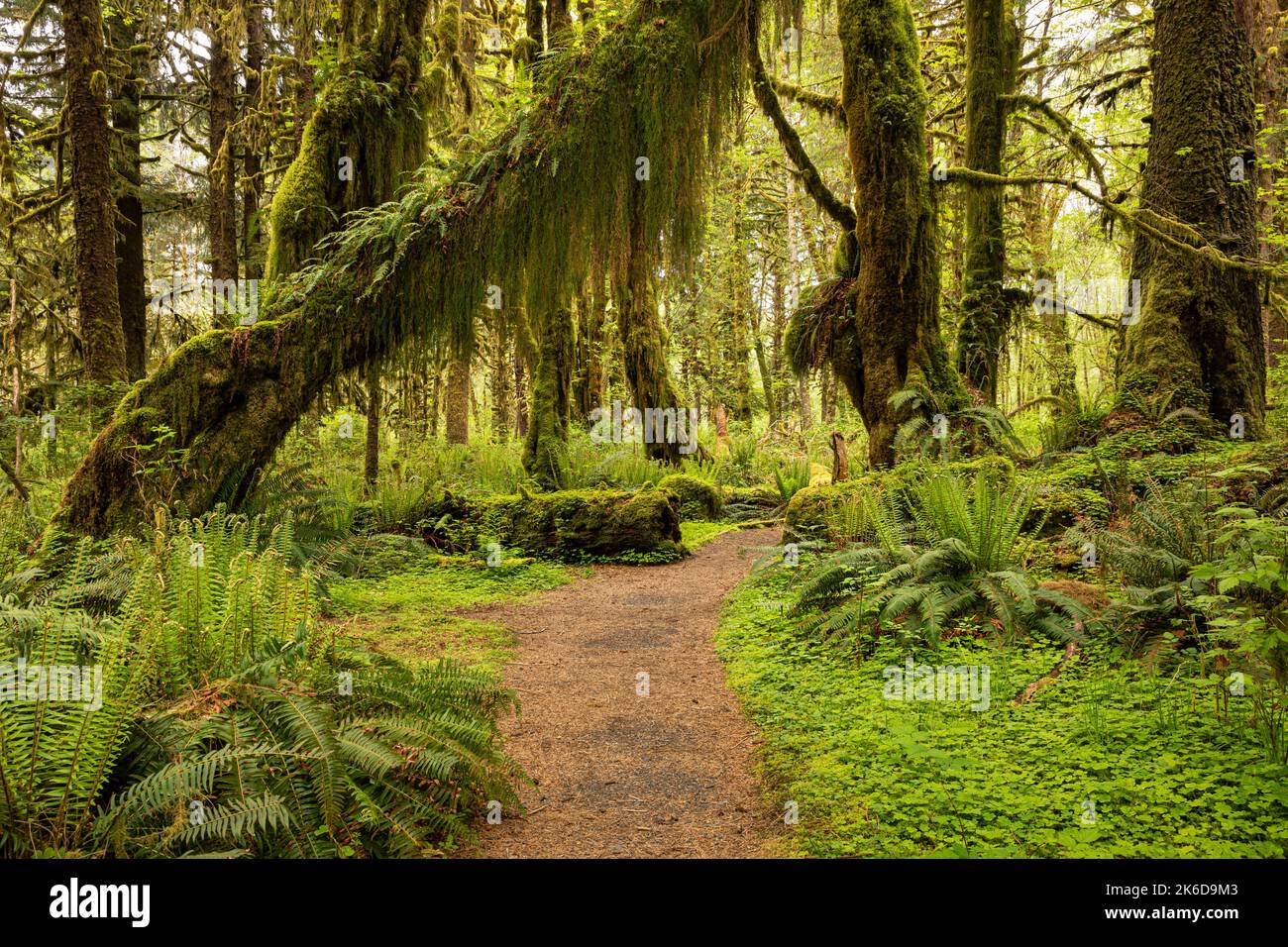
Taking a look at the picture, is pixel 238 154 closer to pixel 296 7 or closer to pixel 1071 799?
pixel 296 7

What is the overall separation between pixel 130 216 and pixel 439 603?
10.9m

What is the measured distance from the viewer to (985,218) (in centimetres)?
1111

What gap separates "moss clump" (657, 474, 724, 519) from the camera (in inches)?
487

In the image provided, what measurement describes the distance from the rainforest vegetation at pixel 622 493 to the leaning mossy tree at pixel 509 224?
0.14 feet

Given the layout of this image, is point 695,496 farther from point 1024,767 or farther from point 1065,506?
point 1024,767

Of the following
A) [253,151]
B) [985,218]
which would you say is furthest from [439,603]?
[253,151]

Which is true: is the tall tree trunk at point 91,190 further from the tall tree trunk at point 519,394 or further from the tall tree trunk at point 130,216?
the tall tree trunk at point 519,394

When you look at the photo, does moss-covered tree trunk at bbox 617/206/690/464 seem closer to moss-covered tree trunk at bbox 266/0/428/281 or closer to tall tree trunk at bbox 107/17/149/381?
moss-covered tree trunk at bbox 266/0/428/281

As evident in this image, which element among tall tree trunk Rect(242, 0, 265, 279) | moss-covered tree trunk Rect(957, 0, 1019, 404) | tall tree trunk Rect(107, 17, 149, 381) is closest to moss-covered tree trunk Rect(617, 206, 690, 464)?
moss-covered tree trunk Rect(957, 0, 1019, 404)

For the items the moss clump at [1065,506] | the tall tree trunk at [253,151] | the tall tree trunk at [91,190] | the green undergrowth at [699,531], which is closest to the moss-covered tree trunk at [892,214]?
the moss clump at [1065,506]

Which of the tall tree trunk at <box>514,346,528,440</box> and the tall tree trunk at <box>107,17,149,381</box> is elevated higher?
the tall tree trunk at <box>107,17,149,381</box>

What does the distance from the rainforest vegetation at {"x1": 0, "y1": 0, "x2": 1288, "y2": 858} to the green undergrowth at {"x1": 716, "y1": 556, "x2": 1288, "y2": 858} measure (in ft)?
0.08
